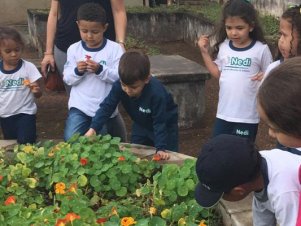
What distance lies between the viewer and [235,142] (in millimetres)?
1811

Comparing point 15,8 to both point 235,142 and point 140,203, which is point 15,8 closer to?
point 140,203

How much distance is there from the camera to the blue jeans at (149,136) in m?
3.43

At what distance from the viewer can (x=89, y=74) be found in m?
3.51

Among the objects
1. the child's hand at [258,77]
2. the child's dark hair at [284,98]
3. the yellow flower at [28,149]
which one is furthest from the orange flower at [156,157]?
the child's dark hair at [284,98]

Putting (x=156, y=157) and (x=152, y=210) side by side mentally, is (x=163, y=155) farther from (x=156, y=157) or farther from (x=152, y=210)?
(x=152, y=210)

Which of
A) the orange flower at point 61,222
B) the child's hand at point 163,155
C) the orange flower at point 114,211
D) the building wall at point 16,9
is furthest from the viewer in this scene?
the building wall at point 16,9

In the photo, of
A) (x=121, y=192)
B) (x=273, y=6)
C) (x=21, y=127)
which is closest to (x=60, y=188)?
(x=121, y=192)

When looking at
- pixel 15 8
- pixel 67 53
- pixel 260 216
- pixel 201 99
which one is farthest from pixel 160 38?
pixel 260 216

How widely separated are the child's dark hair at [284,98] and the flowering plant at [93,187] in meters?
0.82

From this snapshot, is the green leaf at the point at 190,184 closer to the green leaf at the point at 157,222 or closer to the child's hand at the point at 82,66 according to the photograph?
the green leaf at the point at 157,222

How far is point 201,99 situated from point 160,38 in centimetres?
483

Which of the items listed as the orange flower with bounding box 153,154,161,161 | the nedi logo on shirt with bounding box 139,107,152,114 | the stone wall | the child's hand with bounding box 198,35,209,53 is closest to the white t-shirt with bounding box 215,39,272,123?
the child's hand with bounding box 198,35,209,53

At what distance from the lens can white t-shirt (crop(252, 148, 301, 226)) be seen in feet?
5.56

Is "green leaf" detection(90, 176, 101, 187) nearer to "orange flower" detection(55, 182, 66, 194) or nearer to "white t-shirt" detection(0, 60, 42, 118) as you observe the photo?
"orange flower" detection(55, 182, 66, 194)
